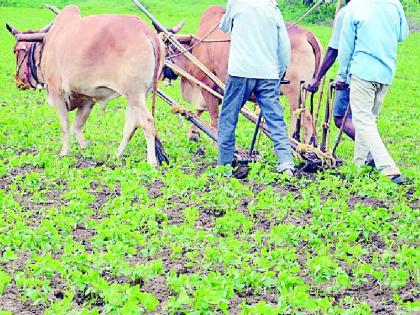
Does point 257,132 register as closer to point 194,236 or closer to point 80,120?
point 80,120

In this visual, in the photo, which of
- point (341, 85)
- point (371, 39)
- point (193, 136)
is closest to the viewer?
point (371, 39)

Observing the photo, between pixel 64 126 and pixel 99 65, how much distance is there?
90 cm

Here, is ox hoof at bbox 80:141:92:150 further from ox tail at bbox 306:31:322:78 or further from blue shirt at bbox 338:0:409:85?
blue shirt at bbox 338:0:409:85

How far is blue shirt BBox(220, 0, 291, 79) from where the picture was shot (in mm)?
8078

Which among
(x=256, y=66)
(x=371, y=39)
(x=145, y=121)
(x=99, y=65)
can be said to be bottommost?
(x=145, y=121)

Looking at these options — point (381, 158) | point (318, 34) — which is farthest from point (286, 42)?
point (318, 34)

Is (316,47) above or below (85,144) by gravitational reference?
above

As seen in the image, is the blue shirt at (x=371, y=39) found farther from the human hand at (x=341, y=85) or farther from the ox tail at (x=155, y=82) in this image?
the ox tail at (x=155, y=82)

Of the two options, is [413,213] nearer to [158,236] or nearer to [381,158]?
[381,158]

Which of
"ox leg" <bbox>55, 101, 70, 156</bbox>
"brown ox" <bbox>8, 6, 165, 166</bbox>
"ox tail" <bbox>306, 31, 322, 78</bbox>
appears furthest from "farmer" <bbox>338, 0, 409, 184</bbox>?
"ox leg" <bbox>55, 101, 70, 156</bbox>

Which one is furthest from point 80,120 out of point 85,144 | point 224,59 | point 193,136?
point 224,59

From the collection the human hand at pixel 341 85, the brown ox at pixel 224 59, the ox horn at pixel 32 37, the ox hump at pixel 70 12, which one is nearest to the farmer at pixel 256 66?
the human hand at pixel 341 85

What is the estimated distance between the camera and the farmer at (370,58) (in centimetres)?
792

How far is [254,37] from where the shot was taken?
809 cm
